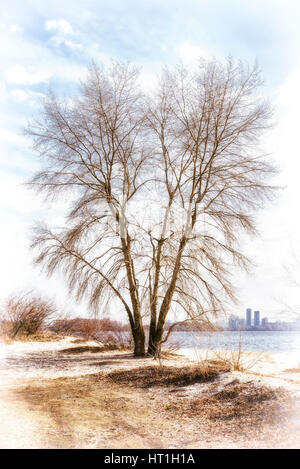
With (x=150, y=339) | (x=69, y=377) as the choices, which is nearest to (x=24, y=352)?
(x=150, y=339)

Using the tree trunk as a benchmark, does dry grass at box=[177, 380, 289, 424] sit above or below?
below

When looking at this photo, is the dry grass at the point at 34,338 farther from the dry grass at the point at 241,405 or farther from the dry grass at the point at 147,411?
the dry grass at the point at 241,405

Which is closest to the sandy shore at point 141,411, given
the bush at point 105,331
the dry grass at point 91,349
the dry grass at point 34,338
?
the dry grass at point 91,349

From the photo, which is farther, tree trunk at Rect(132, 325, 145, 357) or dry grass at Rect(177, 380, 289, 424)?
tree trunk at Rect(132, 325, 145, 357)

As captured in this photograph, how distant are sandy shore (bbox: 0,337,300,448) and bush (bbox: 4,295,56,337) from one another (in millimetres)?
8864

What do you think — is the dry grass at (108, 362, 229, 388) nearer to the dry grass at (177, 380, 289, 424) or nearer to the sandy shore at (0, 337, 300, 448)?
the sandy shore at (0, 337, 300, 448)

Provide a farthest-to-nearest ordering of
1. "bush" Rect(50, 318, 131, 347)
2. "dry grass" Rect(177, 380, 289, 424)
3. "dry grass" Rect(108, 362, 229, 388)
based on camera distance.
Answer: "bush" Rect(50, 318, 131, 347) < "dry grass" Rect(108, 362, 229, 388) < "dry grass" Rect(177, 380, 289, 424)

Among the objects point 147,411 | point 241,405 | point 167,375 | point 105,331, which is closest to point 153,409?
point 147,411

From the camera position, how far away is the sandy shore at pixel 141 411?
15.6 feet

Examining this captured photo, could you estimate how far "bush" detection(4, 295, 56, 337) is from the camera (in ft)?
59.3

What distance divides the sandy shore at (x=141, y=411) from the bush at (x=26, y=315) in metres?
8.86

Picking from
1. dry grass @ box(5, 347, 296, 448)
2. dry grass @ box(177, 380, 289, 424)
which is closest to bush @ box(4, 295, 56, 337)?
dry grass @ box(5, 347, 296, 448)
